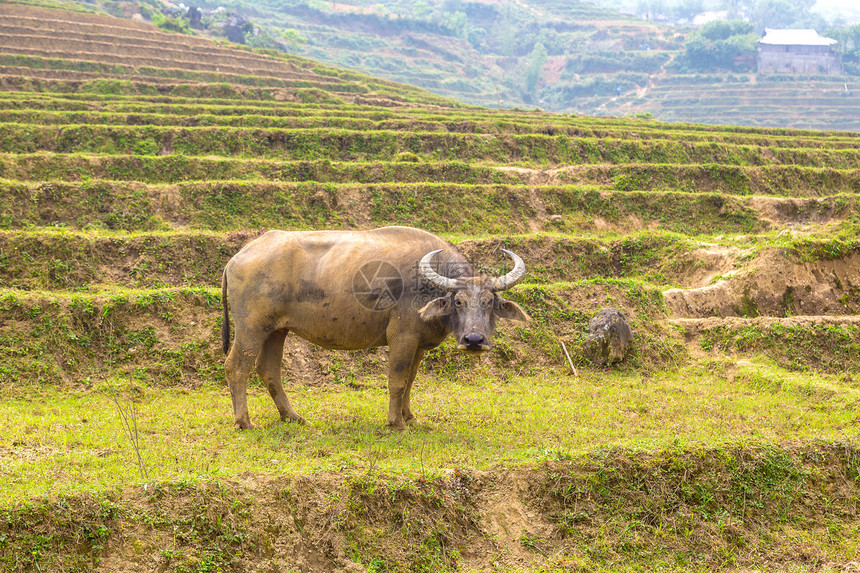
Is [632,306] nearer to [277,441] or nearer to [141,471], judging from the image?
[277,441]

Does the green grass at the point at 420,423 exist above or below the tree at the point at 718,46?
below

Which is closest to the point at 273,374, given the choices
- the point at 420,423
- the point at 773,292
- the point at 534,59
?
the point at 420,423

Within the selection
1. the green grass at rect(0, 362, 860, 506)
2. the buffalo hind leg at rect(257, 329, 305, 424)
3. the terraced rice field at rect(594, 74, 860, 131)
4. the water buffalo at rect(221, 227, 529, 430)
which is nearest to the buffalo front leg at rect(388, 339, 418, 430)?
the water buffalo at rect(221, 227, 529, 430)

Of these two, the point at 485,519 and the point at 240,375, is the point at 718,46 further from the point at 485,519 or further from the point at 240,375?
the point at 485,519

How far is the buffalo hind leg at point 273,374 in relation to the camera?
835 cm

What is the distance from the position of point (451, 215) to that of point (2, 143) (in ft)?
42.7

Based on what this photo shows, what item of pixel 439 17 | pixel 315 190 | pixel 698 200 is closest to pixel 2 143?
pixel 315 190

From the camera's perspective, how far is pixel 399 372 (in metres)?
7.89

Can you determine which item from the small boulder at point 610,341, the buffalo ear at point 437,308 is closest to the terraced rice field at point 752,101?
the small boulder at point 610,341

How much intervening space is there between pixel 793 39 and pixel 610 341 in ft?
285

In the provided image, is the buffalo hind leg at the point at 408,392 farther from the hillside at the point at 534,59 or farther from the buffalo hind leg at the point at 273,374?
the hillside at the point at 534,59

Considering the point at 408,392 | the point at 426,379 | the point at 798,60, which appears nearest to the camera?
the point at 408,392

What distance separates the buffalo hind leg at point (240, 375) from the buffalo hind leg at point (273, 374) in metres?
0.30

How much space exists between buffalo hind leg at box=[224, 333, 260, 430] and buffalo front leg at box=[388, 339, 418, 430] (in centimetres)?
166
